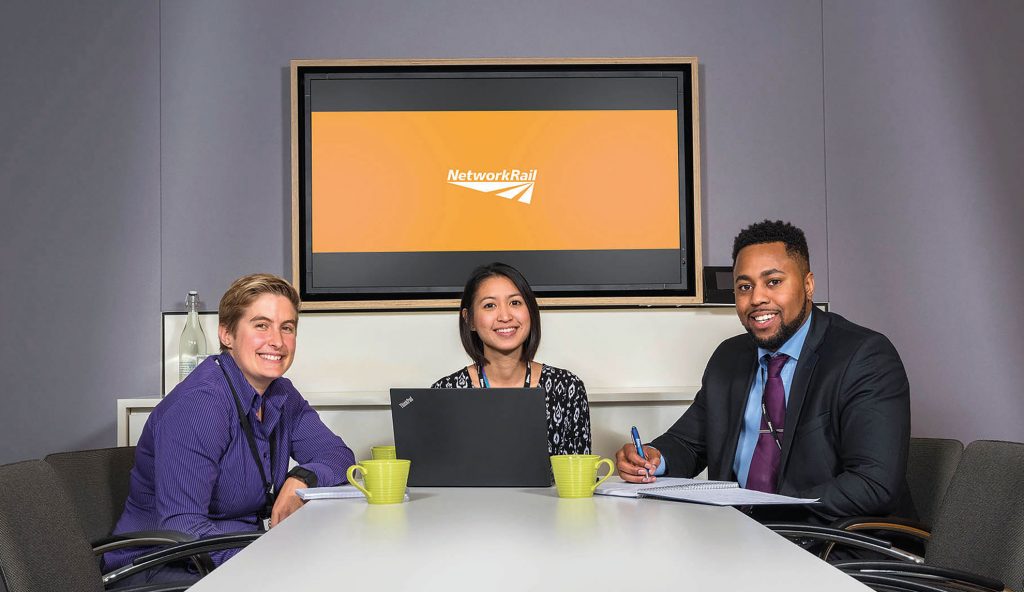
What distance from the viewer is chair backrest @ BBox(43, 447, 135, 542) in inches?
97.4

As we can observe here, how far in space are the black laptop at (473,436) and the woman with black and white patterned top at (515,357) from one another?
85 centimetres

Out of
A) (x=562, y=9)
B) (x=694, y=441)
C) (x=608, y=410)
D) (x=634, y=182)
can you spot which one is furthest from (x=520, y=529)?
(x=562, y=9)

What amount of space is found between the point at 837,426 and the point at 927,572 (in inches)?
32.7

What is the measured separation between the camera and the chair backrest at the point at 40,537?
162 cm

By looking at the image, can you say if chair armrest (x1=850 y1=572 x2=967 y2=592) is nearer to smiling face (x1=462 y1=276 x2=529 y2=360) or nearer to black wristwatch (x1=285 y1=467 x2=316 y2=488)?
black wristwatch (x1=285 y1=467 x2=316 y2=488)

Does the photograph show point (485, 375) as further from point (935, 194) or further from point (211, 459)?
point (935, 194)

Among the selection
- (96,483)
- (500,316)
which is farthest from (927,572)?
(96,483)

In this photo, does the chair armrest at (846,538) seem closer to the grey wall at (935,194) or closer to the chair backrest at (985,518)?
the chair backrest at (985,518)

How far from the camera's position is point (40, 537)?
5.66 ft

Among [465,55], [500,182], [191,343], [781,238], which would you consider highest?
[465,55]

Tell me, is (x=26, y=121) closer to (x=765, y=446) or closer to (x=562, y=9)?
(x=562, y=9)

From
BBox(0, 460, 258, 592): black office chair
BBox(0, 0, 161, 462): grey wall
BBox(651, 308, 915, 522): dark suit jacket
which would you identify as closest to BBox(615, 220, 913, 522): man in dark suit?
BBox(651, 308, 915, 522): dark suit jacket

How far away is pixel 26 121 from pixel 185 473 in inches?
86.8

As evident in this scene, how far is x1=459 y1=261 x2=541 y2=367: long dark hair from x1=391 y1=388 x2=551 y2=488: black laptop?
930mm
